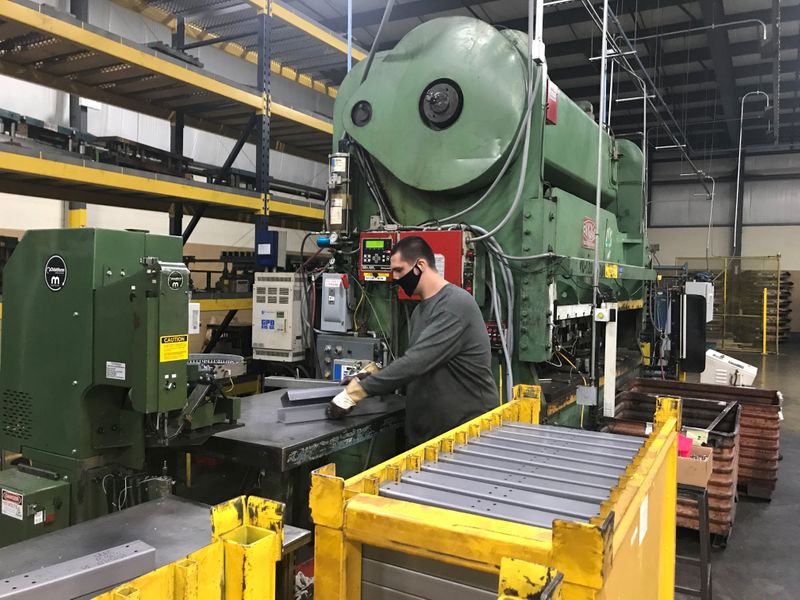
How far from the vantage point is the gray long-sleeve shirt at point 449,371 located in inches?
94.0

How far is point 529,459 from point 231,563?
83cm

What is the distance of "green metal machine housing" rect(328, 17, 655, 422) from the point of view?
128 inches

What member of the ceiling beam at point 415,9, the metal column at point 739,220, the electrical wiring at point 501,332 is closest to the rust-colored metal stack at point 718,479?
the electrical wiring at point 501,332

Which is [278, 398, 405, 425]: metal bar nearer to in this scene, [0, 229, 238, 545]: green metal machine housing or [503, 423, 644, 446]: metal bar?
[0, 229, 238, 545]: green metal machine housing

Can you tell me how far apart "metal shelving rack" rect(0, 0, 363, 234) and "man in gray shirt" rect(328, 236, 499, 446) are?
6.14 feet

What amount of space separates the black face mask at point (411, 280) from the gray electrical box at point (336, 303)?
3.63 feet

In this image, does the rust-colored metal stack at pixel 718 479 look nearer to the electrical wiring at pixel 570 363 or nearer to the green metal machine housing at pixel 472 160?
the electrical wiring at pixel 570 363

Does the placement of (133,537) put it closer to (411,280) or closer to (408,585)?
(408,585)

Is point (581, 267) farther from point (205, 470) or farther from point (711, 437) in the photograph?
point (205, 470)

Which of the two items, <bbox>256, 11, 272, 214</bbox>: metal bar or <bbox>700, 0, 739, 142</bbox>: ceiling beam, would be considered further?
<bbox>700, 0, 739, 142</bbox>: ceiling beam

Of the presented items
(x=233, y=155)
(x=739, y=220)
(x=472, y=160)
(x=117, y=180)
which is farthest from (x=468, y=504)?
(x=739, y=220)

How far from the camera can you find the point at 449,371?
248cm

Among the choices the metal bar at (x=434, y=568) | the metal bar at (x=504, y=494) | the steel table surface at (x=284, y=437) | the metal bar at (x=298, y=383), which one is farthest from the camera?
the metal bar at (x=298, y=383)

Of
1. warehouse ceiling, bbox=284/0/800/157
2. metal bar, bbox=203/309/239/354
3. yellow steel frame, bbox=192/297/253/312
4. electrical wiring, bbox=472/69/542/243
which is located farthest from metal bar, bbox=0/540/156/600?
warehouse ceiling, bbox=284/0/800/157
